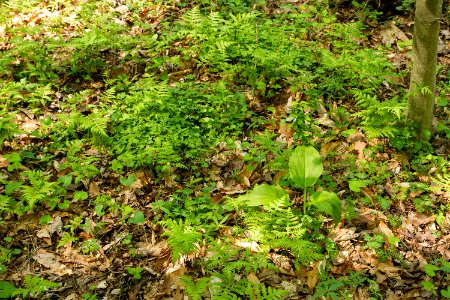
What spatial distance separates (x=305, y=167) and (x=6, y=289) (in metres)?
2.89

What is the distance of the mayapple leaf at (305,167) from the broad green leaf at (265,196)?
190mm

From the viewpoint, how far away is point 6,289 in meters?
3.53

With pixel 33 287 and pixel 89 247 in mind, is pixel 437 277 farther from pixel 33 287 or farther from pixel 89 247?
pixel 33 287

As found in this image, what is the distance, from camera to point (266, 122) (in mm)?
5195

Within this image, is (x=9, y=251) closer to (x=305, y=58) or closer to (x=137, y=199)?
(x=137, y=199)

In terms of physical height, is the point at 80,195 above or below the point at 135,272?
above

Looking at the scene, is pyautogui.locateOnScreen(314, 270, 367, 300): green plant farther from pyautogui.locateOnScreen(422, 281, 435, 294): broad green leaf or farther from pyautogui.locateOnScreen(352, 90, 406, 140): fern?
pyautogui.locateOnScreen(352, 90, 406, 140): fern

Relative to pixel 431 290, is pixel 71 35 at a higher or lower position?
higher

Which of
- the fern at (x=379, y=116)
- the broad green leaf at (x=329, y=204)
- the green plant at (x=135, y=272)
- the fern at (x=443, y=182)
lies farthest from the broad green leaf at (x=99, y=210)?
the fern at (x=443, y=182)

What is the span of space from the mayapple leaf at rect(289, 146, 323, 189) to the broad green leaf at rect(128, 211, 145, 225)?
1.55 metres

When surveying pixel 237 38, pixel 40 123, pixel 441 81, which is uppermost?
pixel 237 38

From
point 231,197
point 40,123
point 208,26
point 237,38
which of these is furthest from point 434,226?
point 40,123

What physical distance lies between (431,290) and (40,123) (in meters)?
4.72

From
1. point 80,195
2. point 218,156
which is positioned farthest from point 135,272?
point 218,156
